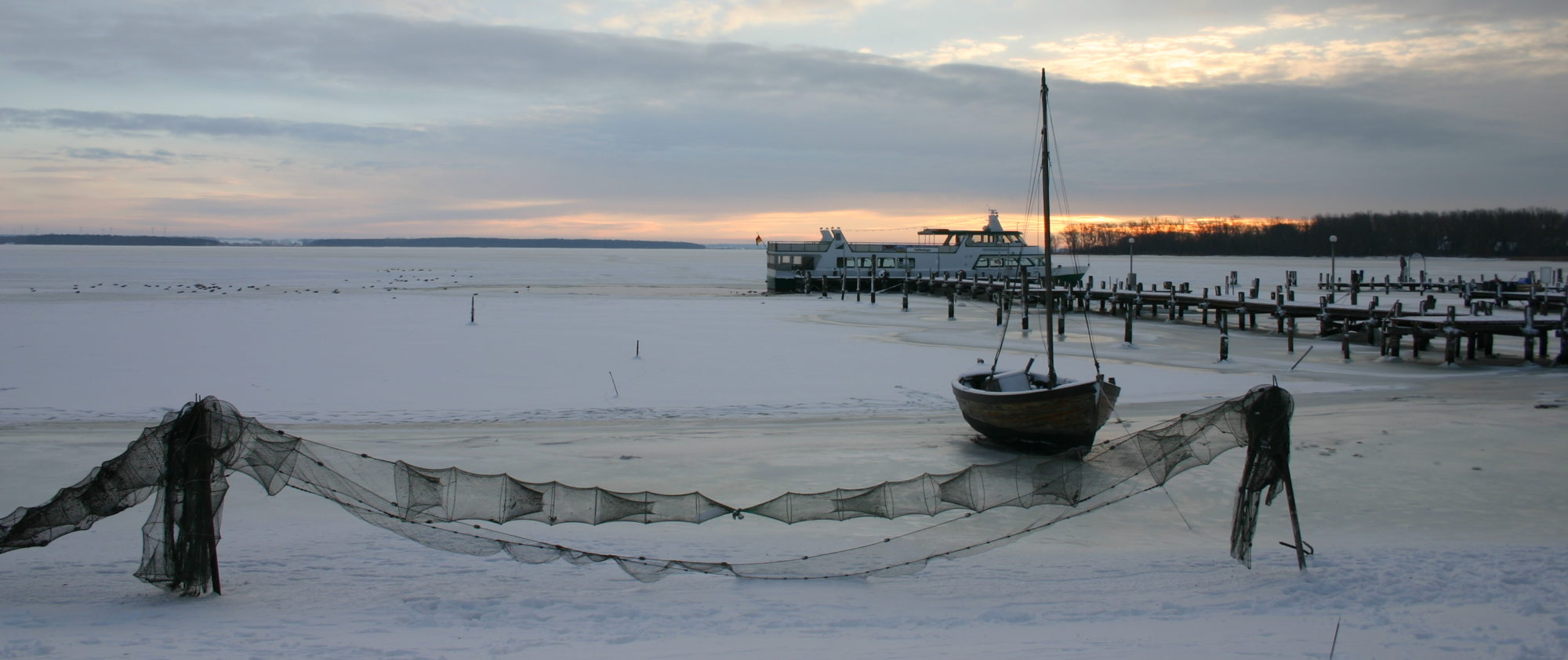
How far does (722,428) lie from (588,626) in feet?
31.6

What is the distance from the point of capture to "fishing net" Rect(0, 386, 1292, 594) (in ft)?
24.7

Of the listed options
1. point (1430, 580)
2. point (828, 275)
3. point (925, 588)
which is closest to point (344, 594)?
point (925, 588)

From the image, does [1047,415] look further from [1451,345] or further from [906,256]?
[906,256]

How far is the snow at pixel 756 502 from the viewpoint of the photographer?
697cm

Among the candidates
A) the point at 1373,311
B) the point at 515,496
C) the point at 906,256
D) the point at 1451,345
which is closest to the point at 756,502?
the point at 515,496

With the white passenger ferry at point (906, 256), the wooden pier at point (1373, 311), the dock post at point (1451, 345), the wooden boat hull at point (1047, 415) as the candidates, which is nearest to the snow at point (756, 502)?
the wooden boat hull at point (1047, 415)

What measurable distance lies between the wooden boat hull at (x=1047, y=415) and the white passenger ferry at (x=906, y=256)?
178 ft

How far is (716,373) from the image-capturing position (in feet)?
74.2

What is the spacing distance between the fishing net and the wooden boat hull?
3.92 metres

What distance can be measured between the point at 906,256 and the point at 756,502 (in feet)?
192

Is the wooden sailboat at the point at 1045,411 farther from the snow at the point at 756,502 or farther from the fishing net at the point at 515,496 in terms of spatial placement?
the fishing net at the point at 515,496

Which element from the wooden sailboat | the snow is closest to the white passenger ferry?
the snow

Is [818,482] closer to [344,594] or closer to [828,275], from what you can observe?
[344,594]

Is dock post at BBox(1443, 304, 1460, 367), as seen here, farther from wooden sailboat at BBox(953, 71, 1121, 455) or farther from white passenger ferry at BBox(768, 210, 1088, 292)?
white passenger ferry at BBox(768, 210, 1088, 292)
